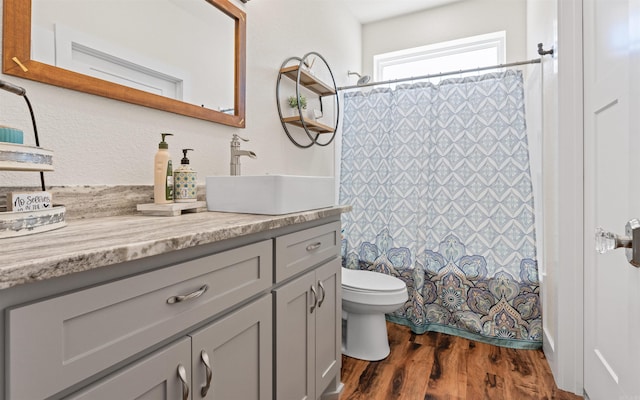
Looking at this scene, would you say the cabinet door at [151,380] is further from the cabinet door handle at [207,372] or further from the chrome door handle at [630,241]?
the chrome door handle at [630,241]

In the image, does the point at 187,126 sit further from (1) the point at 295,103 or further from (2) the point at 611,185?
(2) the point at 611,185

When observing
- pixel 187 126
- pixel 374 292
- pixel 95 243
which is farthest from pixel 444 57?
pixel 95 243

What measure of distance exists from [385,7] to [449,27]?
56 centimetres

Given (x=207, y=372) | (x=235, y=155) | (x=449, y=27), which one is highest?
(x=449, y=27)

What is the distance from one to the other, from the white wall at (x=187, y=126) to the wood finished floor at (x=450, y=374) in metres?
1.23

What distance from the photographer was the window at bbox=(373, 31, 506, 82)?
104 inches

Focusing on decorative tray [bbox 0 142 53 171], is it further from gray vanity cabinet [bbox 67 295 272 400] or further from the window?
the window

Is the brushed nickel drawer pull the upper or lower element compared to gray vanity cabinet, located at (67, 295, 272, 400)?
upper

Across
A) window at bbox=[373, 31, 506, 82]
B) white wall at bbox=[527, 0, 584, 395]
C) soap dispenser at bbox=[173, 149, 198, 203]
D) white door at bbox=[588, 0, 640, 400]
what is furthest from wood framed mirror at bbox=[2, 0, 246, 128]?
window at bbox=[373, 31, 506, 82]

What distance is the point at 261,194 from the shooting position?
44.8 inches

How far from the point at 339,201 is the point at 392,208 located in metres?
0.43

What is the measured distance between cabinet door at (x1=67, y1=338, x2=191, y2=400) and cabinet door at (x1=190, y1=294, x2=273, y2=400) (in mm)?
36

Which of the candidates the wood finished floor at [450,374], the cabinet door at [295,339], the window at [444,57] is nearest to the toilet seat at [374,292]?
the wood finished floor at [450,374]

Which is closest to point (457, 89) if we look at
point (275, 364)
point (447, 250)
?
point (447, 250)
